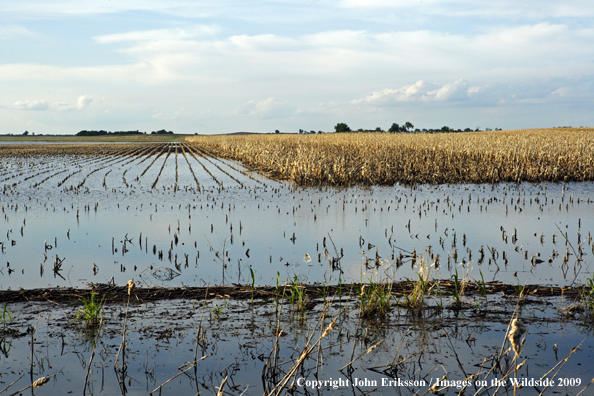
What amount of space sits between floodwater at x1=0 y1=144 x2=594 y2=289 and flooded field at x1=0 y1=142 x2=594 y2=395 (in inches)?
2.5

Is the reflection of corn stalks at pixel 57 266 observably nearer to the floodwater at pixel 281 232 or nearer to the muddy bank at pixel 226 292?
the floodwater at pixel 281 232

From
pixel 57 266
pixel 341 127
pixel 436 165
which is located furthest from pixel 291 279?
pixel 341 127

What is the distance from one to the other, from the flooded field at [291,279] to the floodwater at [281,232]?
0.06 meters

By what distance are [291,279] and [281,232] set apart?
4.15m

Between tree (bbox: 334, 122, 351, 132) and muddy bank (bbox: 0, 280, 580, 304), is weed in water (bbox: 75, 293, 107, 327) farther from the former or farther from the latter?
tree (bbox: 334, 122, 351, 132)

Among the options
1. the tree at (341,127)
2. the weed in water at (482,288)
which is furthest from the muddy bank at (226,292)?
the tree at (341,127)

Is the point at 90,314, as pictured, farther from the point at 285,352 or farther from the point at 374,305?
the point at 374,305

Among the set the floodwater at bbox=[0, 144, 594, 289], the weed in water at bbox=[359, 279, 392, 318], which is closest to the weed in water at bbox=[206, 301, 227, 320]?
the floodwater at bbox=[0, 144, 594, 289]

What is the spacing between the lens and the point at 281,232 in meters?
11.2

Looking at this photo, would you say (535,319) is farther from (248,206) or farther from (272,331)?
(248,206)

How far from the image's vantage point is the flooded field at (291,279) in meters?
4.49

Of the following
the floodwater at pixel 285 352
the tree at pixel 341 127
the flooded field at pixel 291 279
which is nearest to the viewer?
the floodwater at pixel 285 352

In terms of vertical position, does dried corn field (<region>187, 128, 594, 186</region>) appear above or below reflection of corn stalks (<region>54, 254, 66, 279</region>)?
above

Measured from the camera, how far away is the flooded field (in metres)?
4.49
